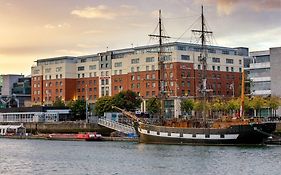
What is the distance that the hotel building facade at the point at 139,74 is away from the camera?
159750 mm

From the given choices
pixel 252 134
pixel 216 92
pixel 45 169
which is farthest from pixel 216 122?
pixel 216 92

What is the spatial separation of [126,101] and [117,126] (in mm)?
22534

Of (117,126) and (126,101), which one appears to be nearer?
(117,126)

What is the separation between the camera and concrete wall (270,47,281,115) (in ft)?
437

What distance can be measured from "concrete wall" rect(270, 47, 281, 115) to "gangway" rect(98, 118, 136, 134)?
34.5 m

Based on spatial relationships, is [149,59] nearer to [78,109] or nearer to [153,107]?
[153,107]

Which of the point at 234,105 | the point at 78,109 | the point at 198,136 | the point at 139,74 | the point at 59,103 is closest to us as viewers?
the point at 198,136

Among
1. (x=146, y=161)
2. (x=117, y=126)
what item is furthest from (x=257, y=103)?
(x=146, y=161)

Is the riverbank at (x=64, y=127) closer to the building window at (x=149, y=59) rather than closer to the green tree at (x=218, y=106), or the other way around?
the green tree at (x=218, y=106)

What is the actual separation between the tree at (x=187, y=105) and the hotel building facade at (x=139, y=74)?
12.8 feet

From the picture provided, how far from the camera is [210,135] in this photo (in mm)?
92000

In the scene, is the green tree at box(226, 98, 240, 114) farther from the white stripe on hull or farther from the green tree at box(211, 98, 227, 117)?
the white stripe on hull

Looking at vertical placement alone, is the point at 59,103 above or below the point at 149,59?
below

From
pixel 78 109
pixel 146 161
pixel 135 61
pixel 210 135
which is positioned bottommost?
pixel 146 161
